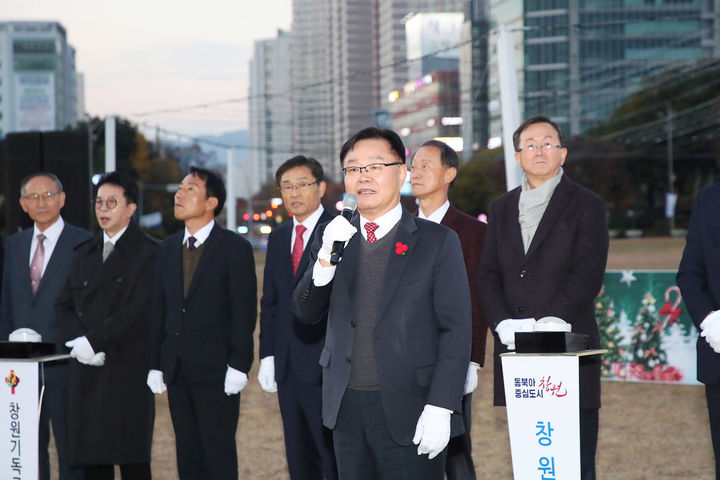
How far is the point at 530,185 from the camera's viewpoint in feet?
16.7

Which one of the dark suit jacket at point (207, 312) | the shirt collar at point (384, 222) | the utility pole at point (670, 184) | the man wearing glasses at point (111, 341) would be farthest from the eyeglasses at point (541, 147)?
the utility pole at point (670, 184)

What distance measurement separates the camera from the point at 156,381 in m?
5.43

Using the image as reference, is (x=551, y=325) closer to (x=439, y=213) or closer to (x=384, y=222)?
(x=384, y=222)

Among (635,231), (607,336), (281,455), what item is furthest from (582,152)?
(281,455)

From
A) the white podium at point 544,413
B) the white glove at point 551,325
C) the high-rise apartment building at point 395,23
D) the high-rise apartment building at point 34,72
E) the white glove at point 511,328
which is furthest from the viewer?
Answer: the high-rise apartment building at point 395,23

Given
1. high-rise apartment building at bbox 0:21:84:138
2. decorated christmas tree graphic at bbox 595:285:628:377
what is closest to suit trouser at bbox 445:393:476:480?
decorated christmas tree graphic at bbox 595:285:628:377

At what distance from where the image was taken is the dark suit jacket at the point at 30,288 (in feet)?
19.9

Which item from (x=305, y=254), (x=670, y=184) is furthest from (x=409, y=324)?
(x=670, y=184)

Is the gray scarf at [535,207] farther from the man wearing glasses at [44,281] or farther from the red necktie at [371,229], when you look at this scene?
the man wearing glasses at [44,281]

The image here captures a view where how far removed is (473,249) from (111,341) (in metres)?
2.40

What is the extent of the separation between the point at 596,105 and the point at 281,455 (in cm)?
10823

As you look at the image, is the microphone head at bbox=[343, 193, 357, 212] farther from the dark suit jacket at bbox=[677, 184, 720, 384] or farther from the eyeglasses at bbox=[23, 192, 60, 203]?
the eyeglasses at bbox=[23, 192, 60, 203]

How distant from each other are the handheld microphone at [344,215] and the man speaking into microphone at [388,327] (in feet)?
0.05

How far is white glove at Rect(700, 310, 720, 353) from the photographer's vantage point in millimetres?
3934
